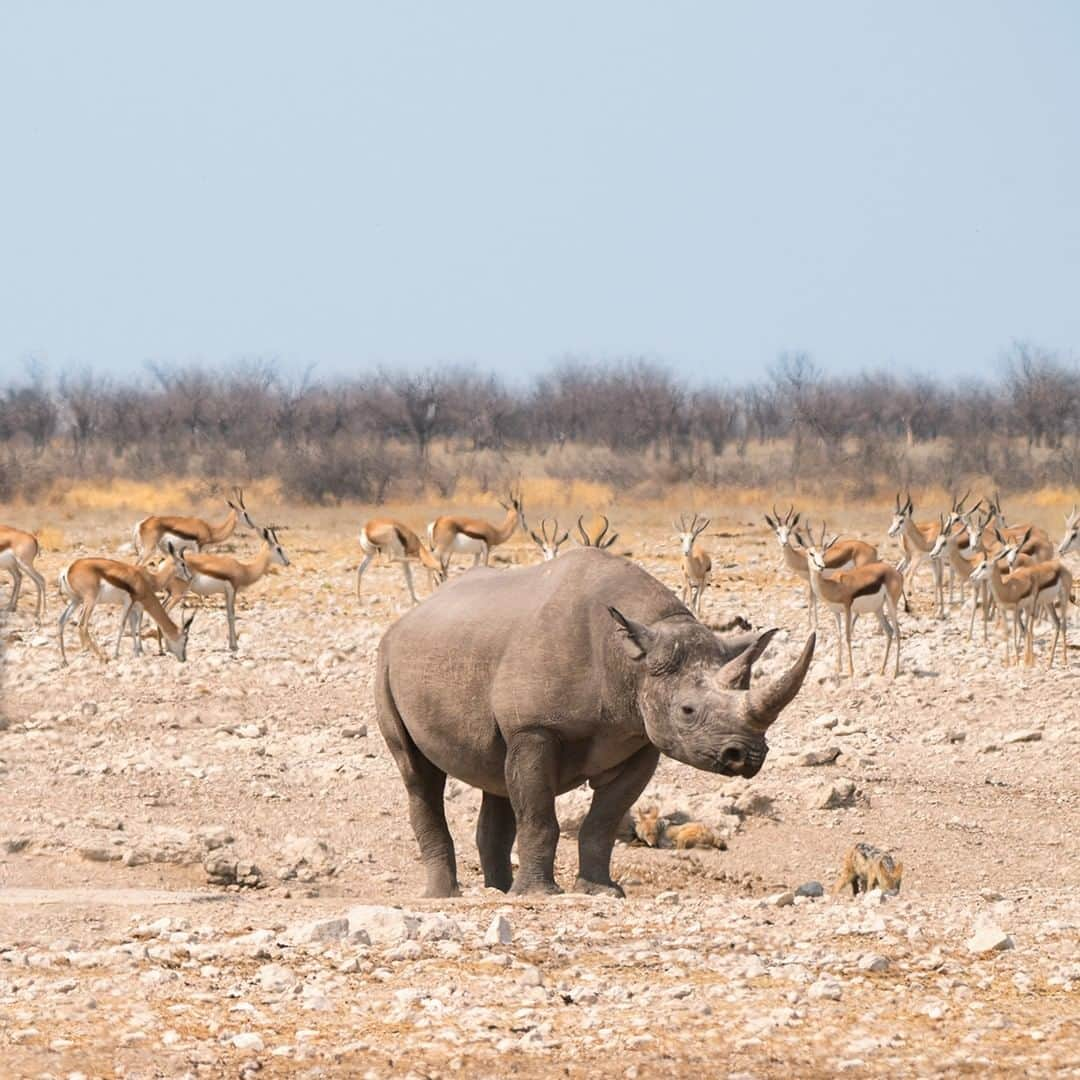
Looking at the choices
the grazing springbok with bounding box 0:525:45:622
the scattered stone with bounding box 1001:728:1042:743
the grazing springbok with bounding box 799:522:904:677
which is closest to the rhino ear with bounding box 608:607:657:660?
the scattered stone with bounding box 1001:728:1042:743

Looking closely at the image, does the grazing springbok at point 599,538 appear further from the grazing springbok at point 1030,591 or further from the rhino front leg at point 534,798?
the rhino front leg at point 534,798

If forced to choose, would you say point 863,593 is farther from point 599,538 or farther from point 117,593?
point 117,593

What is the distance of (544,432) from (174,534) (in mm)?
41057

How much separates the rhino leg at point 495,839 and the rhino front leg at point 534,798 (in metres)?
0.79

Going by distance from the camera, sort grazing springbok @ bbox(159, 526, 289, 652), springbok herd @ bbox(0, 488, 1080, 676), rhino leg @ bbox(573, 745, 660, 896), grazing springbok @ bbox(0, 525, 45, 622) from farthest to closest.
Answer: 1. grazing springbok @ bbox(0, 525, 45, 622)
2. grazing springbok @ bbox(159, 526, 289, 652)
3. springbok herd @ bbox(0, 488, 1080, 676)
4. rhino leg @ bbox(573, 745, 660, 896)

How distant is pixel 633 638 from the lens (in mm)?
8352

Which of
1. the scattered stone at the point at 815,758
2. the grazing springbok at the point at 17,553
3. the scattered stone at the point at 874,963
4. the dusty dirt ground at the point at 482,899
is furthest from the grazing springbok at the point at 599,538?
the scattered stone at the point at 874,963

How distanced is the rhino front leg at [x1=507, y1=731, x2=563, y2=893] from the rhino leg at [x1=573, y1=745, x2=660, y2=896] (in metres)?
0.14

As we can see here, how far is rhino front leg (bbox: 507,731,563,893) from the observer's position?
8633mm

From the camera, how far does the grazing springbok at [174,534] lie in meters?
26.9

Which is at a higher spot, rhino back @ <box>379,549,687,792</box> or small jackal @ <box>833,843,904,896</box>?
rhino back @ <box>379,549,687,792</box>

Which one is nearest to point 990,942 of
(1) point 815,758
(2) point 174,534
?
(1) point 815,758

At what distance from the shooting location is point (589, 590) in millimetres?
8812

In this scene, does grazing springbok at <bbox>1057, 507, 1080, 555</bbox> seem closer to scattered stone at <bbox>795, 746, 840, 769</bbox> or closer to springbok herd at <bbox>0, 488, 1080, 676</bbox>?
springbok herd at <bbox>0, 488, 1080, 676</bbox>
